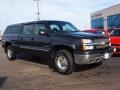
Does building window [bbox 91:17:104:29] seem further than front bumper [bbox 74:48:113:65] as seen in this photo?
Yes

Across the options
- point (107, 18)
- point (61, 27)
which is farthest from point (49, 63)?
point (107, 18)

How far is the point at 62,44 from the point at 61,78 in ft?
4.01

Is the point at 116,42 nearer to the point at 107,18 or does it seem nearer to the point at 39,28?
the point at 39,28

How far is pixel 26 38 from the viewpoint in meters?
10.8

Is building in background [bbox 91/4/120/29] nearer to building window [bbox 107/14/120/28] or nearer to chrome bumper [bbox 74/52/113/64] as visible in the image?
building window [bbox 107/14/120/28]

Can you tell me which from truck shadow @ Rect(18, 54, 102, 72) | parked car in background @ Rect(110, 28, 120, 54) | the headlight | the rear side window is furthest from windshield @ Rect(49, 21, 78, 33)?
parked car in background @ Rect(110, 28, 120, 54)

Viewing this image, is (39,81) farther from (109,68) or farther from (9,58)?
(9,58)

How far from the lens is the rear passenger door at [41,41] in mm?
9539

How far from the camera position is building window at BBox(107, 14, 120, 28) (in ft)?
150

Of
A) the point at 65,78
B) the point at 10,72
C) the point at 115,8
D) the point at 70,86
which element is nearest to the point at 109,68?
the point at 65,78

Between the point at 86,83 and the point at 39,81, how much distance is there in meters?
1.51

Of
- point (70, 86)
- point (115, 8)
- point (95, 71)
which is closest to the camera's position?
point (70, 86)

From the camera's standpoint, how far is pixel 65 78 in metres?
8.27

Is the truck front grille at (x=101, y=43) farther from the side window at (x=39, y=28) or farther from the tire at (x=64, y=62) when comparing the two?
the side window at (x=39, y=28)
